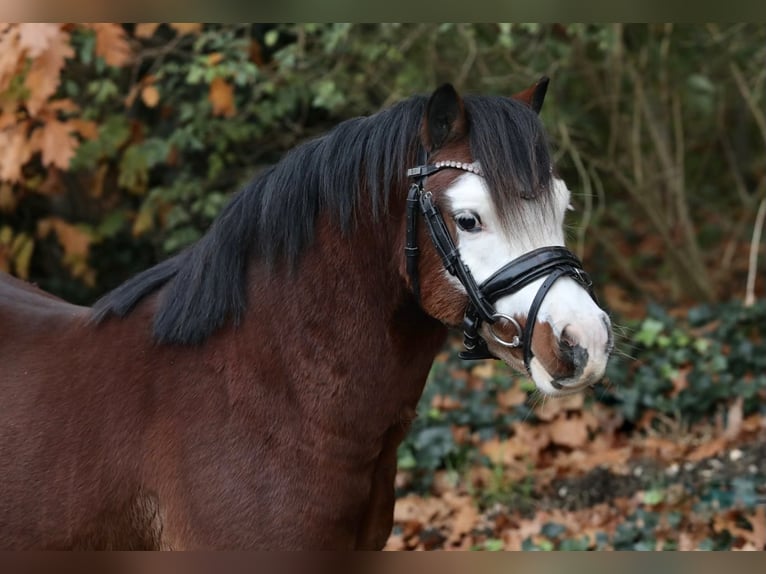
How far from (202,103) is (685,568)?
4.70 meters

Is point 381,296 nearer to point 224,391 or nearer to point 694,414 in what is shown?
point 224,391

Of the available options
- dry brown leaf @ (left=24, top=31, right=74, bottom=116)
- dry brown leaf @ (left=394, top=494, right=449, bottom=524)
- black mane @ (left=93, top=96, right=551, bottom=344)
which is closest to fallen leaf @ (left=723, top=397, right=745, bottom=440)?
dry brown leaf @ (left=394, top=494, right=449, bottom=524)

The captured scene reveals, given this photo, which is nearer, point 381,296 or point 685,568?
point 685,568

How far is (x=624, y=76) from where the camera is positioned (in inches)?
283

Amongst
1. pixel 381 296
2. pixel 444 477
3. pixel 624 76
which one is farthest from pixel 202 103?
pixel 381 296

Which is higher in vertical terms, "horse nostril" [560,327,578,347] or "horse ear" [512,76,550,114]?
"horse ear" [512,76,550,114]

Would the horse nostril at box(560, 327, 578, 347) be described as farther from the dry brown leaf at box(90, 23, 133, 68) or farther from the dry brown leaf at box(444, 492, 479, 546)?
the dry brown leaf at box(90, 23, 133, 68)

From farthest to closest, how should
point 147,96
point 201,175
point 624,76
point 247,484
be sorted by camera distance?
point 624,76 → point 201,175 → point 147,96 → point 247,484

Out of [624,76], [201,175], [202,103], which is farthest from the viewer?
[624,76]

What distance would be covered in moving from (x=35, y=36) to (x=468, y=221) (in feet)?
7.92

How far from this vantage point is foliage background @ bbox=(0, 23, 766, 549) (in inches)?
180

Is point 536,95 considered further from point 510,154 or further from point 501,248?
point 501,248

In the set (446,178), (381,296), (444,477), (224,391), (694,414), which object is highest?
(446,178)

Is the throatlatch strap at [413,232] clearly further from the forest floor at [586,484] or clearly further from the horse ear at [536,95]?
the forest floor at [586,484]
